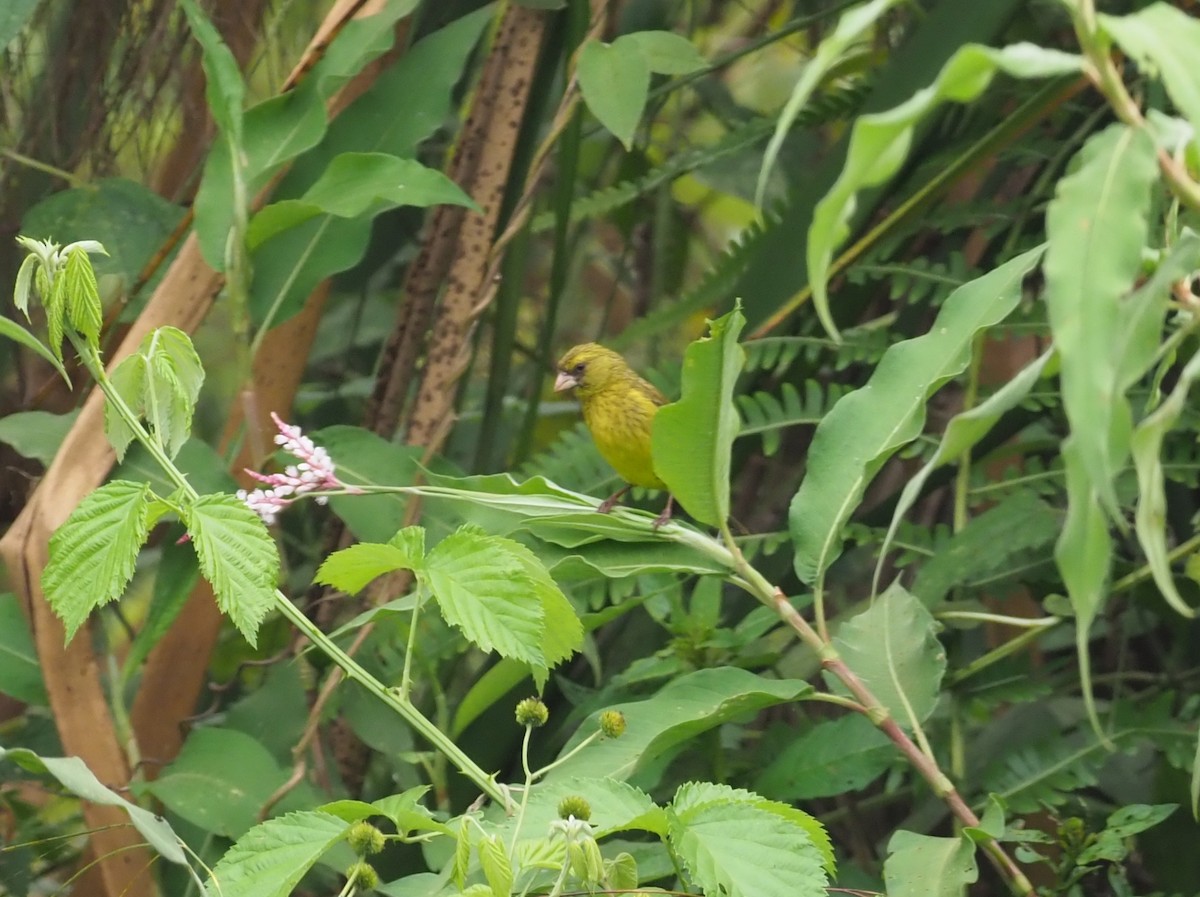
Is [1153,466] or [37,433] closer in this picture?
[1153,466]

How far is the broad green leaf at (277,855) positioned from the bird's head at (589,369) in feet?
4.31

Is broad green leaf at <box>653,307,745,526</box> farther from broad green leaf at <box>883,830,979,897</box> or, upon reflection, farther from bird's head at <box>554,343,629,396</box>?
bird's head at <box>554,343,629,396</box>

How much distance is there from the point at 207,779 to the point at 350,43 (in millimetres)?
876

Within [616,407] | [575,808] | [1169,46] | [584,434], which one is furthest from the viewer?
[616,407]

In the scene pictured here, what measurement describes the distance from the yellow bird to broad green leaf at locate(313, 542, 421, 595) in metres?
0.52

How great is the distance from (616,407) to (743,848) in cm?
120

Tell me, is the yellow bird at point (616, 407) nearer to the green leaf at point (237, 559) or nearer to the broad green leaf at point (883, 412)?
the broad green leaf at point (883, 412)

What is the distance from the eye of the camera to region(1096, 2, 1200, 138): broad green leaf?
1.95 ft

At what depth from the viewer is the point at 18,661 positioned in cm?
153

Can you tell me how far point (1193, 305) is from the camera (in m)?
0.78

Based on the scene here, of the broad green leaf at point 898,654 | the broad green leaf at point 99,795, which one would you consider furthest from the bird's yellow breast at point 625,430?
the broad green leaf at point 99,795

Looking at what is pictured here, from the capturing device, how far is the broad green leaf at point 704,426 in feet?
3.43

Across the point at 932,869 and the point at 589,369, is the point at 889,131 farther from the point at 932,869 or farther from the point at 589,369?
the point at 589,369

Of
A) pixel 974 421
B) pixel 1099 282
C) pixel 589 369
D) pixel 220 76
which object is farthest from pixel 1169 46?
pixel 589 369
